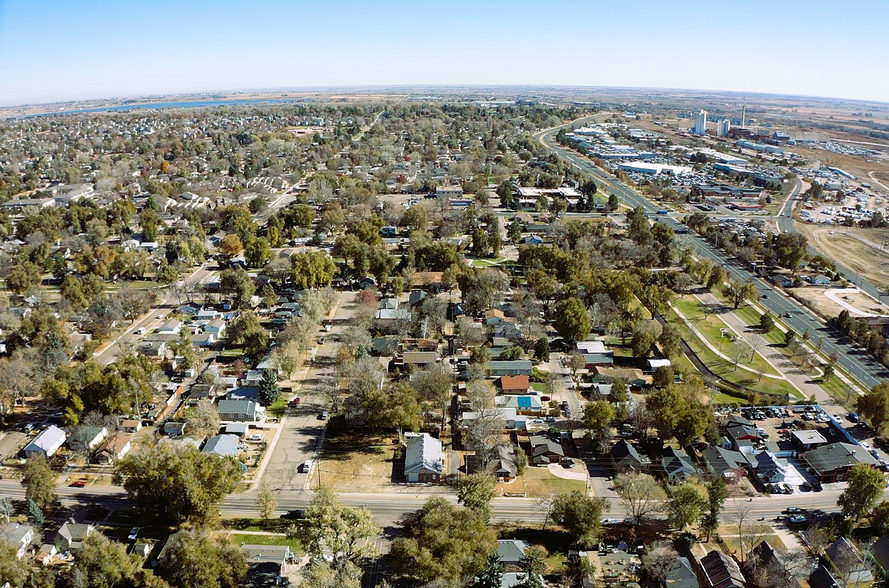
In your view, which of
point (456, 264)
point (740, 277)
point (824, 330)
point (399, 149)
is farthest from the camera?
point (399, 149)

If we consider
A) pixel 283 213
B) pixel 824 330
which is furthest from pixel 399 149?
pixel 824 330

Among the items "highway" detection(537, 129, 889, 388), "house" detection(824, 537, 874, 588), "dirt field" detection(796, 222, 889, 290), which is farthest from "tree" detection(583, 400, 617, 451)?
"dirt field" detection(796, 222, 889, 290)

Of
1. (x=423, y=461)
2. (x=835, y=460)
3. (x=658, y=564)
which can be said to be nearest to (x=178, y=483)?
(x=423, y=461)

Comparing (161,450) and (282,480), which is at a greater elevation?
(161,450)

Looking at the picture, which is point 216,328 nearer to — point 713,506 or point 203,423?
point 203,423

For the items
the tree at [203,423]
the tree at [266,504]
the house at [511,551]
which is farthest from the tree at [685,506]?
the tree at [203,423]

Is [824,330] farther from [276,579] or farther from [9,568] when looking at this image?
[9,568]

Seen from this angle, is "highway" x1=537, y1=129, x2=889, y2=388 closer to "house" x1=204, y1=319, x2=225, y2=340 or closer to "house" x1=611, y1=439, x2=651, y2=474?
"house" x1=611, y1=439, x2=651, y2=474

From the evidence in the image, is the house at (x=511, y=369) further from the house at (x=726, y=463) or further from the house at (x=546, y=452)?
the house at (x=726, y=463)
